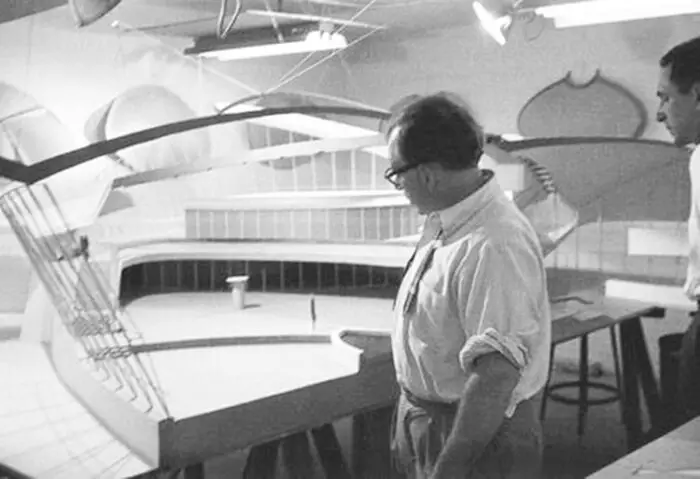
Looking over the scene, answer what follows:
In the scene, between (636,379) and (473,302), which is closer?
(473,302)

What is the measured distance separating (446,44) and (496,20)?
0.56 ft

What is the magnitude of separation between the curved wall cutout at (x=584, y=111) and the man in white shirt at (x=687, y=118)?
Answer: 683 mm

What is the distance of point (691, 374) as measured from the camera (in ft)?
5.86

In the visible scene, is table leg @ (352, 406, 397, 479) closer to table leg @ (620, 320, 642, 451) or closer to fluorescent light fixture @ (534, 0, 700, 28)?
table leg @ (620, 320, 642, 451)

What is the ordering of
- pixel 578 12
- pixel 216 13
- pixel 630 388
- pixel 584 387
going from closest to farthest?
1. pixel 216 13
2. pixel 578 12
3. pixel 630 388
4. pixel 584 387

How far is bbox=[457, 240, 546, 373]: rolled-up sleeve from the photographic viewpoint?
1.09 m

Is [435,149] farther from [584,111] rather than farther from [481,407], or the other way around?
[584,111]

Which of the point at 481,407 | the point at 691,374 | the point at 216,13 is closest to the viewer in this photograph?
the point at 481,407

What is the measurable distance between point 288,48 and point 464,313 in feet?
3.65

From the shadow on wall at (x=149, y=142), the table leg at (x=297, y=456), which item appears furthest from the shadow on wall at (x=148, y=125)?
A: the table leg at (x=297, y=456)

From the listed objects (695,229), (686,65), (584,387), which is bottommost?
(584,387)

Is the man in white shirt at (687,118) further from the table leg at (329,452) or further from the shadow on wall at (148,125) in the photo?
the shadow on wall at (148,125)

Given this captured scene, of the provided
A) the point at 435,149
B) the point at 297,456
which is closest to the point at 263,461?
the point at 297,456

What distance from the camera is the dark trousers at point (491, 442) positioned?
1.23 meters
